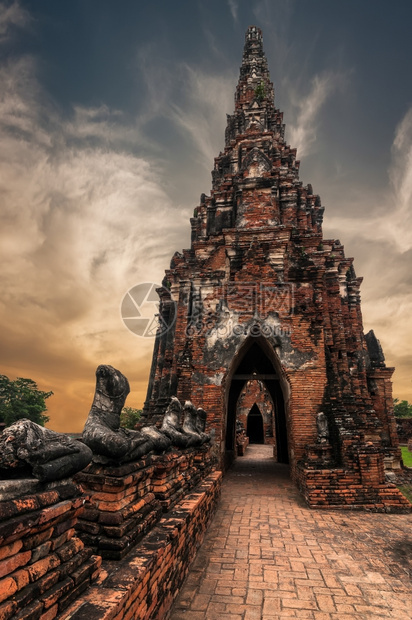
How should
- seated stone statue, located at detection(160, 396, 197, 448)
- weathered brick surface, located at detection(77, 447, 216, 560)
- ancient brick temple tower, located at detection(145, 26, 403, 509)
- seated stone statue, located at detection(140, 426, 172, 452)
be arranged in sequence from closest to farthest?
weathered brick surface, located at detection(77, 447, 216, 560) < seated stone statue, located at detection(140, 426, 172, 452) < seated stone statue, located at detection(160, 396, 197, 448) < ancient brick temple tower, located at detection(145, 26, 403, 509)

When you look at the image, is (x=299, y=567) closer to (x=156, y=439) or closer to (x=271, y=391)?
(x=156, y=439)

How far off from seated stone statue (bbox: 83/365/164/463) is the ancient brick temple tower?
5313mm

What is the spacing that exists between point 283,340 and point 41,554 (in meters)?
7.69

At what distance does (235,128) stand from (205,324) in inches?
614

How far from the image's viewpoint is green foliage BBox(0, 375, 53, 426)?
957 inches

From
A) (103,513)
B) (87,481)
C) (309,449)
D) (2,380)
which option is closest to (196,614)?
(103,513)

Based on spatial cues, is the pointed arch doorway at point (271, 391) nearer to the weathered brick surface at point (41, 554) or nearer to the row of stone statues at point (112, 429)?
the row of stone statues at point (112, 429)

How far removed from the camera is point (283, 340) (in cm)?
888

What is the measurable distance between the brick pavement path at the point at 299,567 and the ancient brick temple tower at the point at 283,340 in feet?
4.23

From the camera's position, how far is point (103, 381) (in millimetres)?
3119

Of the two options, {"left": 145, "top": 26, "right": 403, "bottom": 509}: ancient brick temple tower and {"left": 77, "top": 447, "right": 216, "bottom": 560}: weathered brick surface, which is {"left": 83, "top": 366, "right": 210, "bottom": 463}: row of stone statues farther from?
{"left": 145, "top": 26, "right": 403, "bottom": 509}: ancient brick temple tower

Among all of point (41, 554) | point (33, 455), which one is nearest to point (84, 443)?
point (33, 455)

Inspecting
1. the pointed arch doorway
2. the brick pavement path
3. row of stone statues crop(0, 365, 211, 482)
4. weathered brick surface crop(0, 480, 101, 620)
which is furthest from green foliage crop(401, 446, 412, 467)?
weathered brick surface crop(0, 480, 101, 620)

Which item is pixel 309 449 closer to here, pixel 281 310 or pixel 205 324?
pixel 281 310
